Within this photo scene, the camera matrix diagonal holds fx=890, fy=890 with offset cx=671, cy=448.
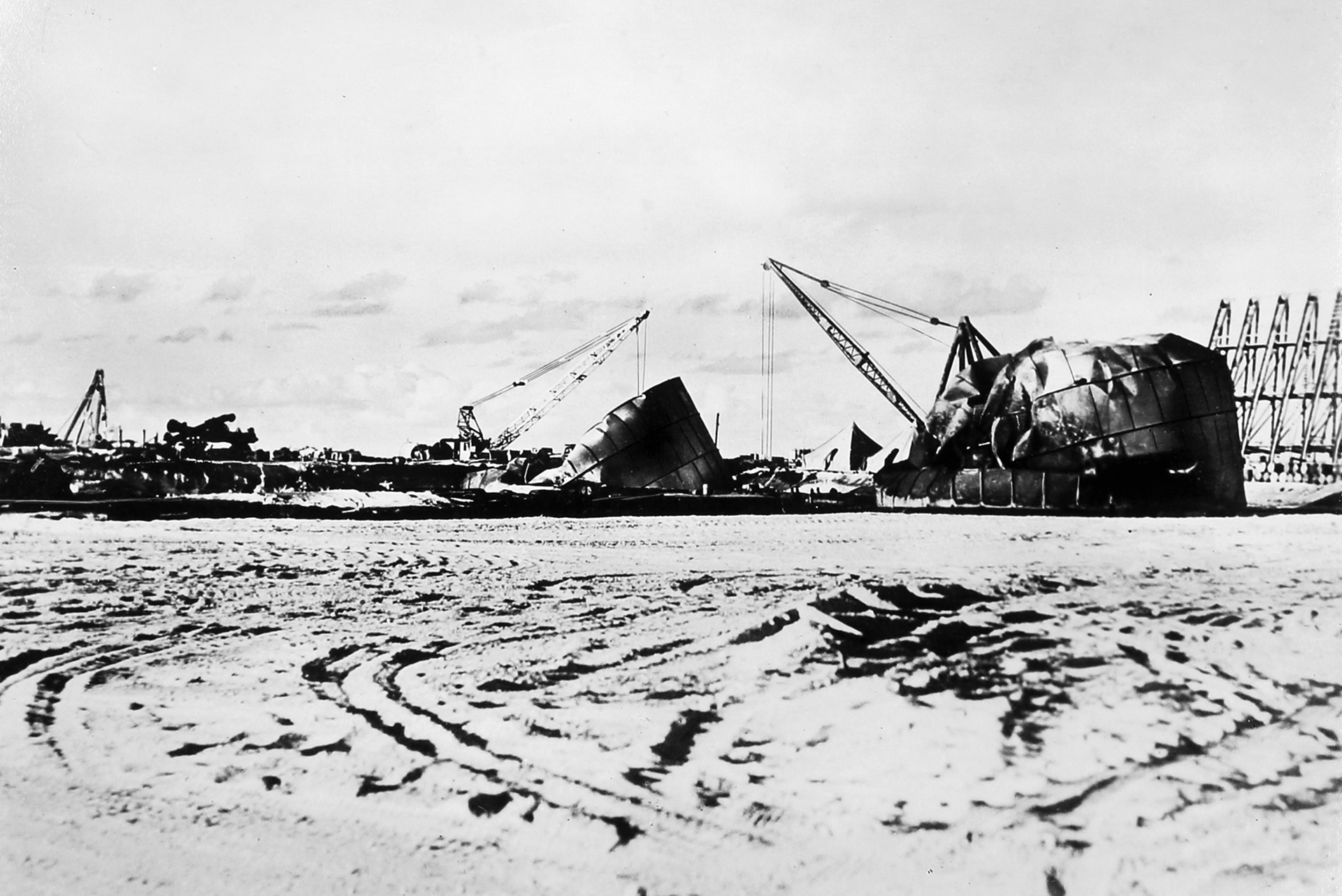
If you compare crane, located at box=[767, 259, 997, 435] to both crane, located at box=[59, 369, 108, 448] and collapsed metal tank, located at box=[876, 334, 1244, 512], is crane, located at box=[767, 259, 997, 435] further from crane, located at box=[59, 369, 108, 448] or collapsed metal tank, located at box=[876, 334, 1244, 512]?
crane, located at box=[59, 369, 108, 448]

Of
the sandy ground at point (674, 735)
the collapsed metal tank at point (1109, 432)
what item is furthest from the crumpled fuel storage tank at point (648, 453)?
the sandy ground at point (674, 735)

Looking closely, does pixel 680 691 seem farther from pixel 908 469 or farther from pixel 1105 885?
pixel 908 469

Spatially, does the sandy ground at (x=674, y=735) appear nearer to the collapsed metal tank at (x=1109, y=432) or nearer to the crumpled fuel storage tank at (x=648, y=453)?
the collapsed metal tank at (x=1109, y=432)

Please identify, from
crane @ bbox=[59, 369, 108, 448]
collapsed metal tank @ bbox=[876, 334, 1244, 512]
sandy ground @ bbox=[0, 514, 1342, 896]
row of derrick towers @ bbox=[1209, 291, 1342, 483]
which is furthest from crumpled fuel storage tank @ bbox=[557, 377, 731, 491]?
sandy ground @ bbox=[0, 514, 1342, 896]

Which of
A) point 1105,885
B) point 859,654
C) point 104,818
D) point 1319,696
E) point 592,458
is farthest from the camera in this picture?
point 592,458

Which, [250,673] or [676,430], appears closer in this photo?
[250,673]

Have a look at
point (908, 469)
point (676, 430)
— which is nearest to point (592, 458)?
point (676, 430)

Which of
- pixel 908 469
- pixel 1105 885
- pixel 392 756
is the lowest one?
pixel 1105 885

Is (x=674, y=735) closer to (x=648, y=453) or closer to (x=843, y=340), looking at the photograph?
(x=843, y=340)
